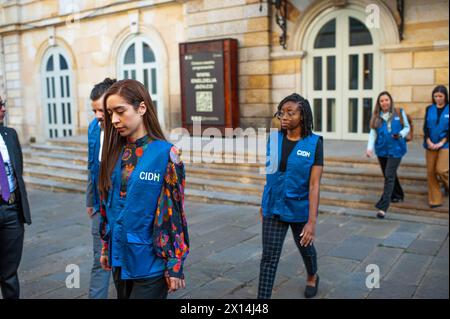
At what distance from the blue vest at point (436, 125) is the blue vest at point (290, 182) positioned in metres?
3.40

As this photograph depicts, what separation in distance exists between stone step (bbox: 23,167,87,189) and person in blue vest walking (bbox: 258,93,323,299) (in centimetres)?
680

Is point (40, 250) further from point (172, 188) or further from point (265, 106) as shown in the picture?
point (172, 188)

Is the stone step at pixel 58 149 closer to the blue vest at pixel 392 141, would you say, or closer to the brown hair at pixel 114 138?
the blue vest at pixel 392 141

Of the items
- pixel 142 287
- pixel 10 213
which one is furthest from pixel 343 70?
pixel 142 287

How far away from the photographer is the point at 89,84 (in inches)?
498

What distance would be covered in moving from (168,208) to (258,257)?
287cm

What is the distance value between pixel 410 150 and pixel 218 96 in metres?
3.85

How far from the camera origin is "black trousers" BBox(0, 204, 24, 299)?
328 centimetres

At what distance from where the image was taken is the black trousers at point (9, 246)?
10.8ft

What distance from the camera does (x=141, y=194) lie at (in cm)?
215

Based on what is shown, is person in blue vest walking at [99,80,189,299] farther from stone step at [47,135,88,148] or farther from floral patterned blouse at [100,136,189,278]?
stone step at [47,135,88,148]

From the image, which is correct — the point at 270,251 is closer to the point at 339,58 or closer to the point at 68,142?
the point at 339,58

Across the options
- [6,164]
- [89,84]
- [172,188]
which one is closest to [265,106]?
[172,188]

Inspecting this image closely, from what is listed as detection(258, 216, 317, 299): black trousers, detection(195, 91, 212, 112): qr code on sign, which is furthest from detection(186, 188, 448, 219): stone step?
detection(258, 216, 317, 299): black trousers
